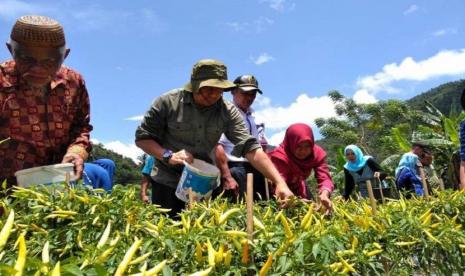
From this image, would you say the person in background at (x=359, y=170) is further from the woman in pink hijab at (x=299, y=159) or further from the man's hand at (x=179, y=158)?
the man's hand at (x=179, y=158)

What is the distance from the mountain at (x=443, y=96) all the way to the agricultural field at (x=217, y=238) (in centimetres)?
4300

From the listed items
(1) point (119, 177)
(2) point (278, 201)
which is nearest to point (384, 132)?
(1) point (119, 177)

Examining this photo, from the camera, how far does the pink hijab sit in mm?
3914

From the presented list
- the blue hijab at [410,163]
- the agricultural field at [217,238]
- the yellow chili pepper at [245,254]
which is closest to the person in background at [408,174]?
the blue hijab at [410,163]

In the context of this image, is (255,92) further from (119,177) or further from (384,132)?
(119,177)

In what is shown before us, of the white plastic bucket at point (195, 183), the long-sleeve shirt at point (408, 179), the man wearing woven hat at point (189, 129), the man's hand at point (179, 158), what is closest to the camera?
the white plastic bucket at point (195, 183)

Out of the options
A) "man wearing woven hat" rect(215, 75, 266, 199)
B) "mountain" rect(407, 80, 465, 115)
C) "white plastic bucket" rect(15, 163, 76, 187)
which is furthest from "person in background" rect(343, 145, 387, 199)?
"mountain" rect(407, 80, 465, 115)

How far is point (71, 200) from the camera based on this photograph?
2053 mm

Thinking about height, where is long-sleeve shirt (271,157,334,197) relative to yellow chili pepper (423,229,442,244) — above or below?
above

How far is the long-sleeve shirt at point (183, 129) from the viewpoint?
124 inches

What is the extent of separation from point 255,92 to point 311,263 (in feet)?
9.62

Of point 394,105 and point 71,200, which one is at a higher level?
point 394,105

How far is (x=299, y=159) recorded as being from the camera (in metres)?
3.96

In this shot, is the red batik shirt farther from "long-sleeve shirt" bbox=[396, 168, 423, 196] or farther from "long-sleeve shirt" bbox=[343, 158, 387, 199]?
"long-sleeve shirt" bbox=[343, 158, 387, 199]
